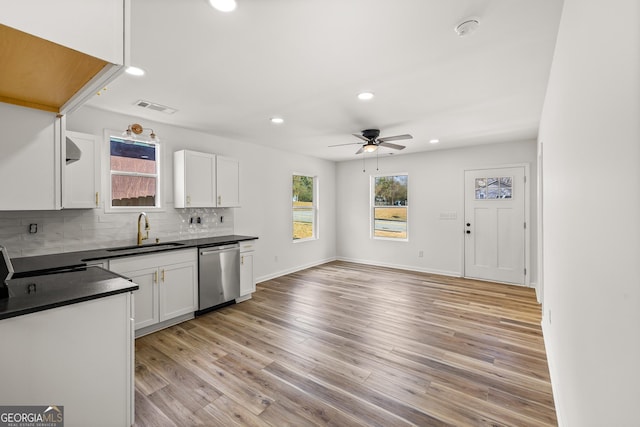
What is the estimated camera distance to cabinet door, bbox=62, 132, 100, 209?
3.02 m

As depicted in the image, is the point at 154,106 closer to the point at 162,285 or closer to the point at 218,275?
the point at 162,285

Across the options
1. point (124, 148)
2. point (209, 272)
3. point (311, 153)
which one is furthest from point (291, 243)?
point (124, 148)

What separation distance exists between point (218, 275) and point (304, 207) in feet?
9.91

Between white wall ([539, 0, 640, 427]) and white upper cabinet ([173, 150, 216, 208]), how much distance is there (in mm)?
4019

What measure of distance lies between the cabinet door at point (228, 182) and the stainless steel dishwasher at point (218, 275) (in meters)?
0.74

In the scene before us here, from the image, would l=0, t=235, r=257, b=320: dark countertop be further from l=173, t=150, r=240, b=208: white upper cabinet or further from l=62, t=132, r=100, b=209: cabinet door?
l=173, t=150, r=240, b=208: white upper cabinet

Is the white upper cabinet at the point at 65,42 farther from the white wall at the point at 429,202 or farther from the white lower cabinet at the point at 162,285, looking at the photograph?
the white wall at the point at 429,202

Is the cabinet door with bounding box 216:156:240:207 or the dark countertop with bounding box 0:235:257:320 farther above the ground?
the cabinet door with bounding box 216:156:240:207

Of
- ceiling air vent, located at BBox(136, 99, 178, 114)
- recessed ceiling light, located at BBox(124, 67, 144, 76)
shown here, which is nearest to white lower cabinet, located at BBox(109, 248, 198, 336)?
ceiling air vent, located at BBox(136, 99, 178, 114)

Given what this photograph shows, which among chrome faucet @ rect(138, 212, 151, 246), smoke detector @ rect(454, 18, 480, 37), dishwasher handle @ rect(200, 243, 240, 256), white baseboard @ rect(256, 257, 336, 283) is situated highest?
smoke detector @ rect(454, 18, 480, 37)

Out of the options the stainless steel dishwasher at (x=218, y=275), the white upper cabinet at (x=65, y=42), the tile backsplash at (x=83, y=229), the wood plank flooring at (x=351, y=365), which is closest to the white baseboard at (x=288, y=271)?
the wood plank flooring at (x=351, y=365)

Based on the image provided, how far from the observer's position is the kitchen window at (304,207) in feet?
21.2

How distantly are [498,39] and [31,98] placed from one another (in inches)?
119

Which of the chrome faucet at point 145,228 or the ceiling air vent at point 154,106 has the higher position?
the ceiling air vent at point 154,106
